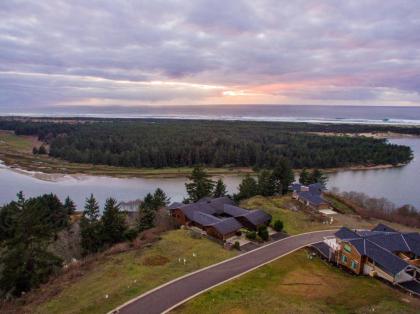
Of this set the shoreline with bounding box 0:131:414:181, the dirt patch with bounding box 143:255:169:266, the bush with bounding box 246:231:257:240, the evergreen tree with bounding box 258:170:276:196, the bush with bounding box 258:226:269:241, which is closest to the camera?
the dirt patch with bounding box 143:255:169:266

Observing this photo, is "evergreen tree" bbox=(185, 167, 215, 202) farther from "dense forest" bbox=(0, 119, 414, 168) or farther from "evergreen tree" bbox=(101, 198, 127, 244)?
"dense forest" bbox=(0, 119, 414, 168)

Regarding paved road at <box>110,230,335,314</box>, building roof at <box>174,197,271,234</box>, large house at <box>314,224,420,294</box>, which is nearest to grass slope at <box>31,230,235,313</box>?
paved road at <box>110,230,335,314</box>

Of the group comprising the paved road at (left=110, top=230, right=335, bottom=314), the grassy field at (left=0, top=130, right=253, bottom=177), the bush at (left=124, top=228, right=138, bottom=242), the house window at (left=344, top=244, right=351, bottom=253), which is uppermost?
the house window at (left=344, top=244, right=351, bottom=253)

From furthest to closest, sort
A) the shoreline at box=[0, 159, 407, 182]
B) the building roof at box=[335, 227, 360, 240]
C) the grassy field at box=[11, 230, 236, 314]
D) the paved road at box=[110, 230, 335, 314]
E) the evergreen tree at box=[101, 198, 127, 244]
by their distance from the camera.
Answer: the shoreline at box=[0, 159, 407, 182]
the evergreen tree at box=[101, 198, 127, 244]
the building roof at box=[335, 227, 360, 240]
the grassy field at box=[11, 230, 236, 314]
the paved road at box=[110, 230, 335, 314]

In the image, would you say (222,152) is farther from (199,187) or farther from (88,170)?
(199,187)

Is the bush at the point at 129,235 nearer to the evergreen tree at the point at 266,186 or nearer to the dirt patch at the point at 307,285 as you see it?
the dirt patch at the point at 307,285

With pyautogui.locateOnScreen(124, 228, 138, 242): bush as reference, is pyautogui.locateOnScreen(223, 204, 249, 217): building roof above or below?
above

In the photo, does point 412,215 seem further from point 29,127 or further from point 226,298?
point 29,127

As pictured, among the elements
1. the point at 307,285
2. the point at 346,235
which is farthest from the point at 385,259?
the point at 307,285
